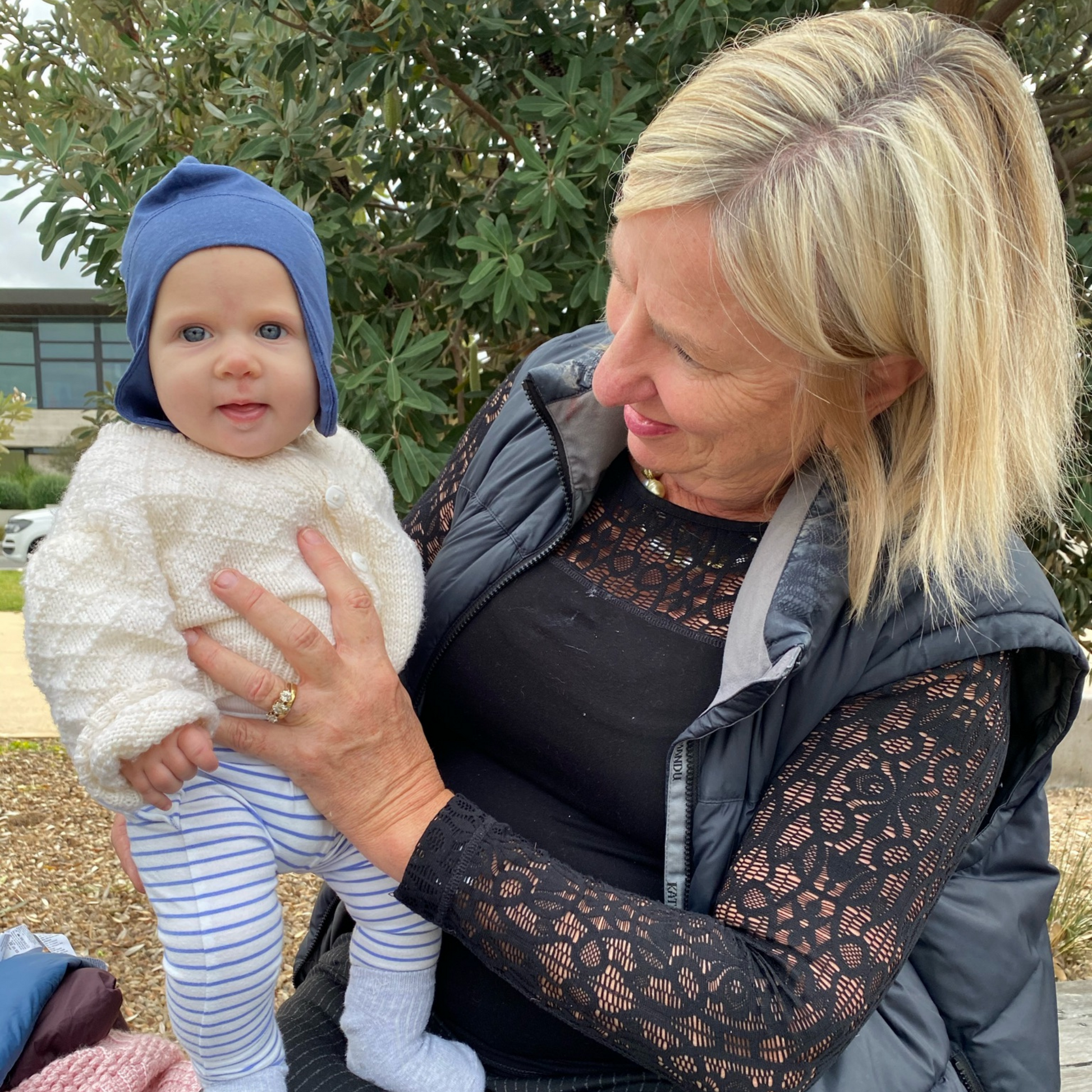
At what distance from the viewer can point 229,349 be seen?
5.20ft

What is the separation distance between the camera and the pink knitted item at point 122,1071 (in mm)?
1911

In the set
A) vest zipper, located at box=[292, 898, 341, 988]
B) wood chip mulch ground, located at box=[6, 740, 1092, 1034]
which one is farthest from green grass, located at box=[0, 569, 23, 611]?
vest zipper, located at box=[292, 898, 341, 988]

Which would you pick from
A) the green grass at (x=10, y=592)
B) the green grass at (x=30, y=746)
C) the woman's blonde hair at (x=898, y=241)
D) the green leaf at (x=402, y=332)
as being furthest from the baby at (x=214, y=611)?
the green grass at (x=10, y=592)

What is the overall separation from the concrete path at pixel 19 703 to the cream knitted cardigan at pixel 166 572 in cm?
402

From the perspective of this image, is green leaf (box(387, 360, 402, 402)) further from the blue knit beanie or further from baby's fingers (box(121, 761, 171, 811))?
baby's fingers (box(121, 761, 171, 811))

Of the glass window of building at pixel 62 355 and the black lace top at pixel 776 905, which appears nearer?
the black lace top at pixel 776 905

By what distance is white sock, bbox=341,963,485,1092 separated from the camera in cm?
168

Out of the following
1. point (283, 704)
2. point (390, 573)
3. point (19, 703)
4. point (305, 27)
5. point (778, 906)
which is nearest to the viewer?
point (778, 906)

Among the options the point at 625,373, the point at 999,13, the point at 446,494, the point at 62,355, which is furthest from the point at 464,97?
the point at 62,355

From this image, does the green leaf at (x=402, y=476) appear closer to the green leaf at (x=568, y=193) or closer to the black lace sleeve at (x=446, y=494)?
the black lace sleeve at (x=446, y=494)

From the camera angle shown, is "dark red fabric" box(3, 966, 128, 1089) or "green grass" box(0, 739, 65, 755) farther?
"green grass" box(0, 739, 65, 755)

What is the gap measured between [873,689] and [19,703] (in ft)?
23.2

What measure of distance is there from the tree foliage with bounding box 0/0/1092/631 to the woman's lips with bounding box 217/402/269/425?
2.93ft

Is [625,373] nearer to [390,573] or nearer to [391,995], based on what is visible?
[390,573]
